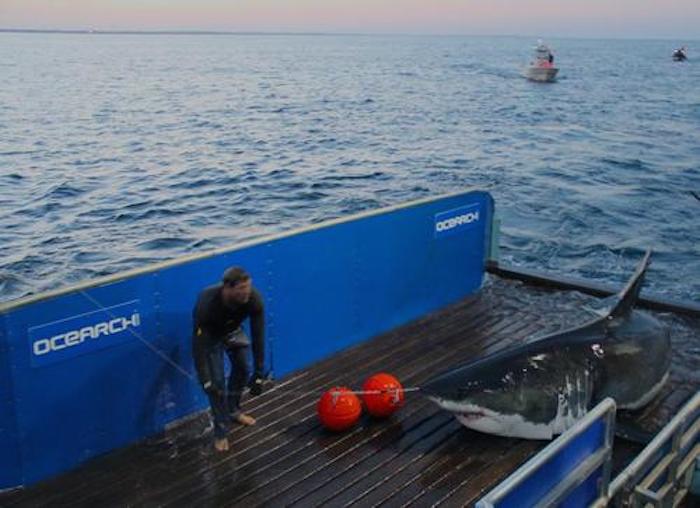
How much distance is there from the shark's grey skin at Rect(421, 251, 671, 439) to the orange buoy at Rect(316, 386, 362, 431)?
768mm

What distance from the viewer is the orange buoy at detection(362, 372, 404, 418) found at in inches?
293

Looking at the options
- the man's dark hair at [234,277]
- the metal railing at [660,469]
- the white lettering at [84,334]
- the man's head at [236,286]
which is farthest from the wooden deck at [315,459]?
the man's dark hair at [234,277]

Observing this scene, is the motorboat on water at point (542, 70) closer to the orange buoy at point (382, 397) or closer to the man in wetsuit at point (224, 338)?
the orange buoy at point (382, 397)

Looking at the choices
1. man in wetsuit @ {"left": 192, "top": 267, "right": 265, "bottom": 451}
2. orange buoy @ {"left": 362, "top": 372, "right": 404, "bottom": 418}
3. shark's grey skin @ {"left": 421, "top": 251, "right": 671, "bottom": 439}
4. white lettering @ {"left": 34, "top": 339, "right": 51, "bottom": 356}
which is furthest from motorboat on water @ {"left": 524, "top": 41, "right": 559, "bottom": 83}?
white lettering @ {"left": 34, "top": 339, "right": 51, "bottom": 356}

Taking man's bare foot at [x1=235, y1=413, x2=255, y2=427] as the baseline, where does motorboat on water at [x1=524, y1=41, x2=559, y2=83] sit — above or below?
below

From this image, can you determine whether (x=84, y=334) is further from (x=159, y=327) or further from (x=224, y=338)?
(x=224, y=338)

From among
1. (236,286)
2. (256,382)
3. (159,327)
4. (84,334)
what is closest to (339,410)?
(256,382)

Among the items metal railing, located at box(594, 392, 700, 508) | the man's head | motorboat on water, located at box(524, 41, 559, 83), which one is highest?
the man's head

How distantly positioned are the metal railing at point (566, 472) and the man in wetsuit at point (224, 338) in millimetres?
3000

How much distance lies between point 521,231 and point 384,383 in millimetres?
16252

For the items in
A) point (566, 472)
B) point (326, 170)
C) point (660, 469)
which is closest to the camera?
point (566, 472)

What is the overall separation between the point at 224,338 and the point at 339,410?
133 cm

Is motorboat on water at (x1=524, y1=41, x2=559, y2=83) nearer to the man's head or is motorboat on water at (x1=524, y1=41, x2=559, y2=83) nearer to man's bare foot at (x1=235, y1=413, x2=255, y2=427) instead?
man's bare foot at (x1=235, y1=413, x2=255, y2=427)

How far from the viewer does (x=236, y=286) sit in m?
6.41
